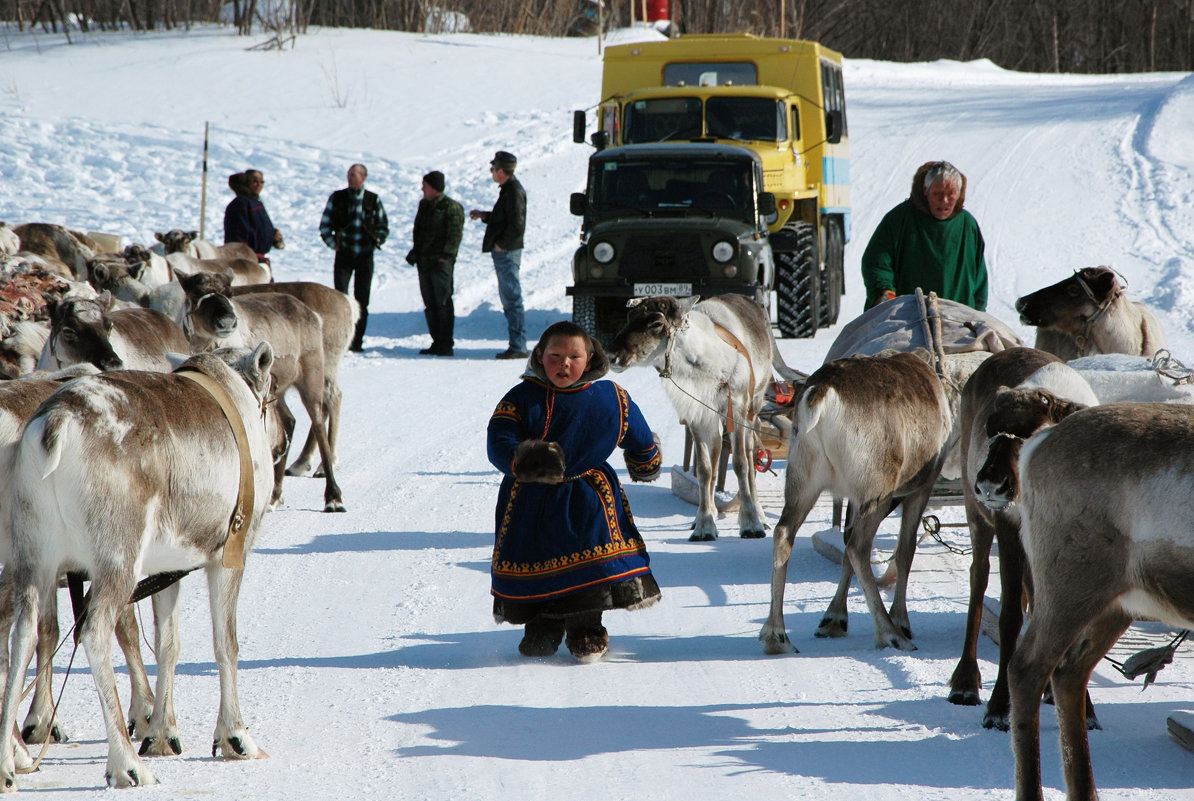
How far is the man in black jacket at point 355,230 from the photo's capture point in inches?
543

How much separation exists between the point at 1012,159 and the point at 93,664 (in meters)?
22.2

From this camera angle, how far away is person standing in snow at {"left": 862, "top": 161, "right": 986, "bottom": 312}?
6926mm

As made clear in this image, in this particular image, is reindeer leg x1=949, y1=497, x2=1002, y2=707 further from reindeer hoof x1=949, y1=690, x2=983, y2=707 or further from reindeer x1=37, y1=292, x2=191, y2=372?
reindeer x1=37, y1=292, x2=191, y2=372

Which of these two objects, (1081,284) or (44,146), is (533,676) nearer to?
(1081,284)

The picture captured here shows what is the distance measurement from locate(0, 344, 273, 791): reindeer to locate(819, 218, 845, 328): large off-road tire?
12.2 metres

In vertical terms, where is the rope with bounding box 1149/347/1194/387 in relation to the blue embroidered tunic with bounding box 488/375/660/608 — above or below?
above

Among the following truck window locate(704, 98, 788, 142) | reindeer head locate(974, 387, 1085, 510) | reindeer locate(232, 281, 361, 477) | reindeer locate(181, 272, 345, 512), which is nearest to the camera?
reindeer head locate(974, 387, 1085, 510)

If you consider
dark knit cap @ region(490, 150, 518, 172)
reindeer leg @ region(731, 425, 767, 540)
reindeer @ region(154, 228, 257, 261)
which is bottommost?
reindeer leg @ region(731, 425, 767, 540)

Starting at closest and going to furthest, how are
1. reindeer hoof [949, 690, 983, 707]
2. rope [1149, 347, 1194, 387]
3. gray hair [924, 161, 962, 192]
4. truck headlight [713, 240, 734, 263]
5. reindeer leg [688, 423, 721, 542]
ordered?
reindeer hoof [949, 690, 983, 707], rope [1149, 347, 1194, 387], gray hair [924, 161, 962, 192], reindeer leg [688, 423, 721, 542], truck headlight [713, 240, 734, 263]

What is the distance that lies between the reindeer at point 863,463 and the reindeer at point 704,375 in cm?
191

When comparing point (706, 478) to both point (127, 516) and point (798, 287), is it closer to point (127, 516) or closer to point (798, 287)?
point (127, 516)

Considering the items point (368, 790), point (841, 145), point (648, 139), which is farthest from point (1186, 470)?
point (841, 145)

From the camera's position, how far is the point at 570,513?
495 centimetres

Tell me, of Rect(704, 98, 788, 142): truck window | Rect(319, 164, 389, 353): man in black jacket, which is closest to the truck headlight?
Rect(704, 98, 788, 142): truck window
